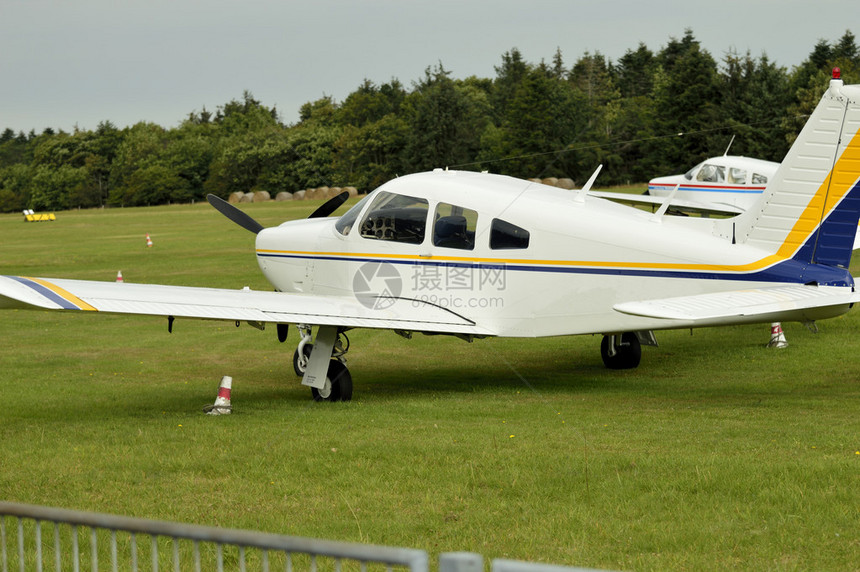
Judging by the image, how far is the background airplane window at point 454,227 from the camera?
11281 millimetres

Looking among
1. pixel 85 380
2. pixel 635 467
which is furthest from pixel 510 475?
pixel 85 380

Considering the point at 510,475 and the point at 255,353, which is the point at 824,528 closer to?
the point at 510,475

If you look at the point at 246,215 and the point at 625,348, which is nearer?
the point at 625,348

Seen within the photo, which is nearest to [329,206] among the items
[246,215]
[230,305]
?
[246,215]

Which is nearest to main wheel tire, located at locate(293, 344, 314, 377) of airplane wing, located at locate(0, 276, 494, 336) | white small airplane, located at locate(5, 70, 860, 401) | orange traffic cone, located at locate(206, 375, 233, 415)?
airplane wing, located at locate(0, 276, 494, 336)

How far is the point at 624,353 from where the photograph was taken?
43.2 ft

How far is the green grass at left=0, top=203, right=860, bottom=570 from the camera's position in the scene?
598 cm

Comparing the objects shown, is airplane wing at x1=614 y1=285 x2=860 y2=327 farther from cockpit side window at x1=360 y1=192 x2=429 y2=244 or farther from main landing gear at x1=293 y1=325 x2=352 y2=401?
main landing gear at x1=293 y1=325 x2=352 y2=401

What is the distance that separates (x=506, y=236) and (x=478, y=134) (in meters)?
35.2

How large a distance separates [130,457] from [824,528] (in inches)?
220

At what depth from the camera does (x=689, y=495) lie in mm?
6547

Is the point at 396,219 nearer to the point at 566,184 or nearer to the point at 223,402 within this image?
the point at 223,402

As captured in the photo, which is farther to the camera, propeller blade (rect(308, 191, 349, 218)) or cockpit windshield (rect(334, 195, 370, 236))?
propeller blade (rect(308, 191, 349, 218))

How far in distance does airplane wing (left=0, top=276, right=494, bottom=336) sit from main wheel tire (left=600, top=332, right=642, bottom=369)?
106 inches
